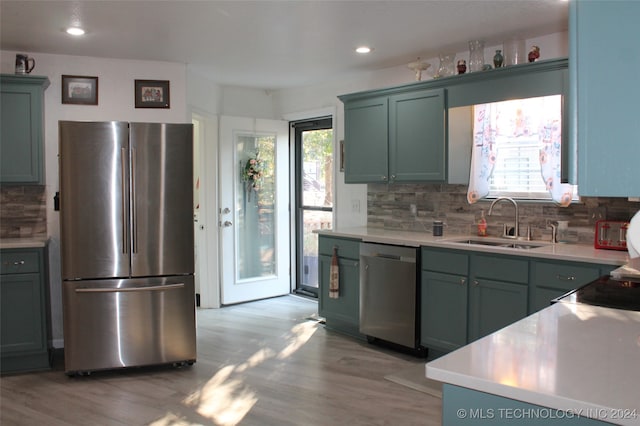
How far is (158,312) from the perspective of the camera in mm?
3674

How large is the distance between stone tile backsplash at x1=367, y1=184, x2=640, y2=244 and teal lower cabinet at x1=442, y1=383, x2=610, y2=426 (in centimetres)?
268

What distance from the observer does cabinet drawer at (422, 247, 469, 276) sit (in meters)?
3.59

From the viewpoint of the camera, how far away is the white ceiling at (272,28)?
312 centimetres

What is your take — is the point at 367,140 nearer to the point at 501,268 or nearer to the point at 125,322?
the point at 501,268

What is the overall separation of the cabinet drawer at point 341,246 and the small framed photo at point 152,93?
1818 mm

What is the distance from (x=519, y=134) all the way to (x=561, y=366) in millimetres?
2986

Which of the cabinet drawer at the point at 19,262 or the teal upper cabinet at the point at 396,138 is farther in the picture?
the teal upper cabinet at the point at 396,138

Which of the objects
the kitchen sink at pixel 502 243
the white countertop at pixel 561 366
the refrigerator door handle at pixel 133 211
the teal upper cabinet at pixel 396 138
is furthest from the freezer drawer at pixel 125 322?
the white countertop at pixel 561 366

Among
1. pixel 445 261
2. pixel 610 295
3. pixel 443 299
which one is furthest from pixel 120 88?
pixel 610 295

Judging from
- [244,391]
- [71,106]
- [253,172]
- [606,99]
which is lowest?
[244,391]

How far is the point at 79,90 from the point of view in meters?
4.29

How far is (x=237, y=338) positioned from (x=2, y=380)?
172 centimetres

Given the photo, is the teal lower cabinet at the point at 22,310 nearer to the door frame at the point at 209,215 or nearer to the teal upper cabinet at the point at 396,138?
the door frame at the point at 209,215

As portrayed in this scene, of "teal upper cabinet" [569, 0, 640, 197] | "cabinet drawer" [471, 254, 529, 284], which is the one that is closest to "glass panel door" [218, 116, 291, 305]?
"cabinet drawer" [471, 254, 529, 284]
